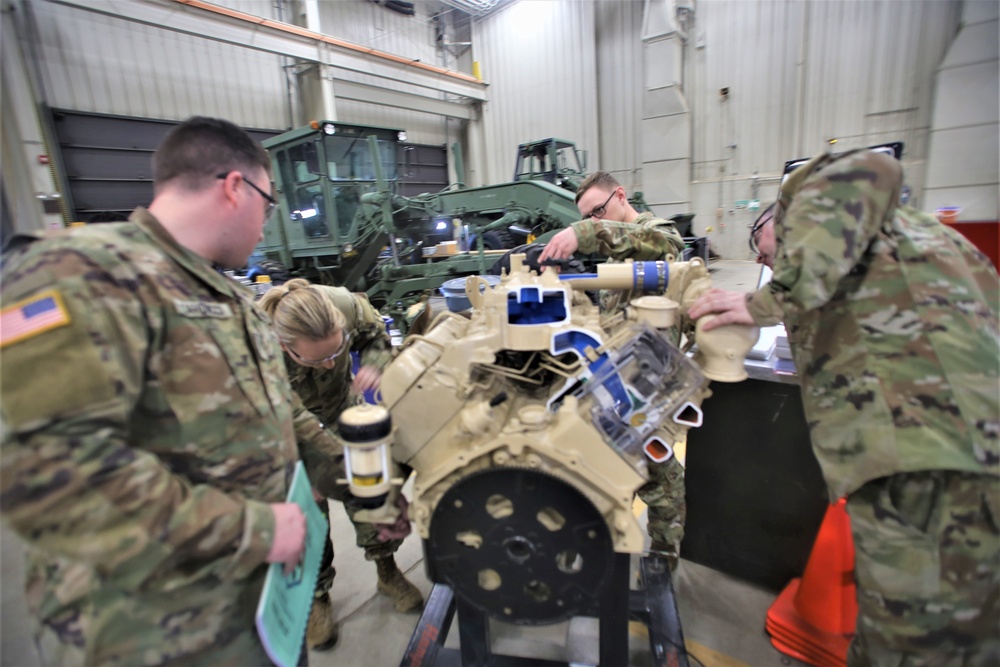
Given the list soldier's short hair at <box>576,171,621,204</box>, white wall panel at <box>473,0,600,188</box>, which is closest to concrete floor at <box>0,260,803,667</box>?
soldier's short hair at <box>576,171,621,204</box>

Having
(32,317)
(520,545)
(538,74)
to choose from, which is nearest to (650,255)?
(520,545)

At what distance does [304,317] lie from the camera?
1.64 m

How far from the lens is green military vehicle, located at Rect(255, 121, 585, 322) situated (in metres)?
5.65

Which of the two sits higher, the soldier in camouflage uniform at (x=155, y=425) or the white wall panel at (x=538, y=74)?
the white wall panel at (x=538, y=74)

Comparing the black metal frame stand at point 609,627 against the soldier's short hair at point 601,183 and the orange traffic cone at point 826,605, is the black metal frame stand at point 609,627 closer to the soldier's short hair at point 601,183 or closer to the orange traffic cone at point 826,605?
the orange traffic cone at point 826,605

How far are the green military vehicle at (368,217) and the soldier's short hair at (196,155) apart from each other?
4284 millimetres

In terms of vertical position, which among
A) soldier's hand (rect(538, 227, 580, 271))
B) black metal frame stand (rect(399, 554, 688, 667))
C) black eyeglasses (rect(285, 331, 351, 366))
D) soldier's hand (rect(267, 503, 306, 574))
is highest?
soldier's hand (rect(538, 227, 580, 271))

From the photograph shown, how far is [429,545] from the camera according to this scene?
1.19 m

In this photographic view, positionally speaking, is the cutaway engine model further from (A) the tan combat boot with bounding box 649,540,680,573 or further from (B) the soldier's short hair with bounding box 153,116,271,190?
(A) the tan combat boot with bounding box 649,540,680,573

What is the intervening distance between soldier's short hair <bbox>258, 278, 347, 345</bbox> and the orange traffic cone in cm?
197

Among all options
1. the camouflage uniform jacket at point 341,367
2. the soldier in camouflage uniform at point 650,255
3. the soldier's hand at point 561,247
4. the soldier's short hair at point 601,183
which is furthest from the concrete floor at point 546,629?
the soldier's short hair at point 601,183

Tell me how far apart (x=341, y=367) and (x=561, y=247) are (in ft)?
3.44

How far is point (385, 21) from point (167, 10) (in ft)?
15.6

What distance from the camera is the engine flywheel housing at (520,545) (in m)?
1.11
